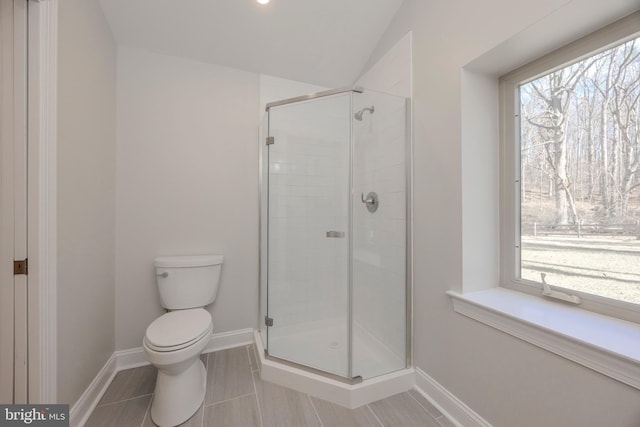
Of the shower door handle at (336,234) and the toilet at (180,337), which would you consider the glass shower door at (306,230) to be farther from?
the toilet at (180,337)

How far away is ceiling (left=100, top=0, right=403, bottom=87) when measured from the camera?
5.33 feet

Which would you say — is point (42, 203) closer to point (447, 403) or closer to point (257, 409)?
point (257, 409)

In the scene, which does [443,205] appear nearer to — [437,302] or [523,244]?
[523,244]

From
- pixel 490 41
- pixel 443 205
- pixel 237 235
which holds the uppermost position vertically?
pixel 490 41

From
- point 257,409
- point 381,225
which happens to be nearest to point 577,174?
point 381,225

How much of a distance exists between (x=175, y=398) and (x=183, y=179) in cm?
139

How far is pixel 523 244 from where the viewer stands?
50.3 inches

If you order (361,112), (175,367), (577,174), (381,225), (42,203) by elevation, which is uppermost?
(361,112)

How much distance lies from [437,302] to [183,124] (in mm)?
2136

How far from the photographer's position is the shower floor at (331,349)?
1.55 meters

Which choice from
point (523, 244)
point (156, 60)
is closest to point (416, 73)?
point (523, 244)

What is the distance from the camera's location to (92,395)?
137 centimetres

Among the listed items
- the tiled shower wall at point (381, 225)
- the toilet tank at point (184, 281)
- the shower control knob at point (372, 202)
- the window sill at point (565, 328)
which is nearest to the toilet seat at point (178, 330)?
the toilet tank at point (184, 281)

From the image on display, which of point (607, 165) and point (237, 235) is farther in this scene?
point (237, 235)
